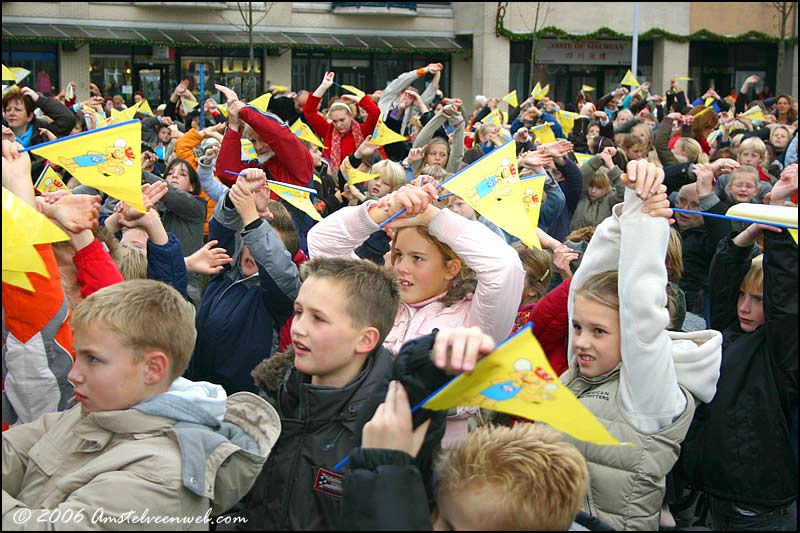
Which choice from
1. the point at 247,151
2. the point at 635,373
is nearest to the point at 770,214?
the point at 635,373

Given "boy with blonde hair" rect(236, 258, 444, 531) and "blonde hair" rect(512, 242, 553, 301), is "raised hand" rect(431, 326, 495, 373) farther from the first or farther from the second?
"blonde hair" rect(512, 242, 553, 301)

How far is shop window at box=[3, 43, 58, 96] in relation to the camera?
26875mm

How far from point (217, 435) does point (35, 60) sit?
1086 inches

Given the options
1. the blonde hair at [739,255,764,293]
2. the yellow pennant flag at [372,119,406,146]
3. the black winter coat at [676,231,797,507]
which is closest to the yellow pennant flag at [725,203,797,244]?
the black winter coat at [676,231,797,507]

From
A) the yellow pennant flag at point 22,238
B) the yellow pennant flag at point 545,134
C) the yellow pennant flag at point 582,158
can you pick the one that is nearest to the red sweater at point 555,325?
the yellow pennant flag at point 22,238

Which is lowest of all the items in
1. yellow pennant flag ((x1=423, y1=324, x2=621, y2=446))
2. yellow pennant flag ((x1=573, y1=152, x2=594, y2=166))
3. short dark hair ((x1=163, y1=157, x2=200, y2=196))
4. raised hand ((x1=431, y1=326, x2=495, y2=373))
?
yellow pennant flag ((x1=423, y1=324, x2=621, y2=446))

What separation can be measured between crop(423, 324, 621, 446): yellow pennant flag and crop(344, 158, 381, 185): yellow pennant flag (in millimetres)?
5306

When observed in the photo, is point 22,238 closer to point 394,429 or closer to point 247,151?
point 394,429

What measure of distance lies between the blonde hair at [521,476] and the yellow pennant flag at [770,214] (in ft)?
3.99

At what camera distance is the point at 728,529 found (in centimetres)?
332

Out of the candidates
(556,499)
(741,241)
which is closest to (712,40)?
(741,241)

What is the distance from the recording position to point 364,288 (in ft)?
9.68

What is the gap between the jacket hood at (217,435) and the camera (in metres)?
2.38

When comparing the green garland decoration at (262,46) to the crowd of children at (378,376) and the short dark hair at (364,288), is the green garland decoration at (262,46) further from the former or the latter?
the short dark hair at (364,288)
